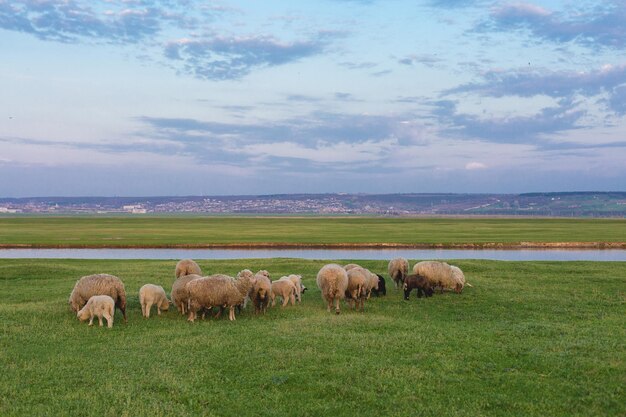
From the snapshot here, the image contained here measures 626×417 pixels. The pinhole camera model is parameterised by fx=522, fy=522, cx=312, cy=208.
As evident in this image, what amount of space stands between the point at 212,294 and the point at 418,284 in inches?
347

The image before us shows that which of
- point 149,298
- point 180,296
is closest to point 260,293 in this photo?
point 180,296

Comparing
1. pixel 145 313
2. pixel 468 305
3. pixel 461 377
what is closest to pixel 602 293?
pixel 468 305

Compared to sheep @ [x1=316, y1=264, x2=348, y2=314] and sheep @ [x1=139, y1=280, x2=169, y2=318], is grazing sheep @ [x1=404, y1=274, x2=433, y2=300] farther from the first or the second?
sheep @ [x1=139, y1=280, x2=169, y2=318]

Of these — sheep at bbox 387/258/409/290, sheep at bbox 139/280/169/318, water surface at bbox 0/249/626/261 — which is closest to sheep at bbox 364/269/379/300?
sheep at bbox 387/258/409/290

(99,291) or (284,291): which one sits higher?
(99,291)

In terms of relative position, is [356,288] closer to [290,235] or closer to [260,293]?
[260,293]

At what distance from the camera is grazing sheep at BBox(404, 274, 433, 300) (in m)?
21.5

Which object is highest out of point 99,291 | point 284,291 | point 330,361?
point 99,291

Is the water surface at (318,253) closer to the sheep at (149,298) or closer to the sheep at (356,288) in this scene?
the sheep at (356,288)

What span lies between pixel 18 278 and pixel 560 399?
95.1ft

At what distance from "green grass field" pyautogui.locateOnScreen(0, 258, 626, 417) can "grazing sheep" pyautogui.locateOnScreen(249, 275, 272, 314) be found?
43 centimetres

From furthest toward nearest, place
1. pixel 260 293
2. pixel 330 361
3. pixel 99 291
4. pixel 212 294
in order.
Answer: pixel 260 293 → pixel 99 291 → pixel 212 294 → pixel 330 361

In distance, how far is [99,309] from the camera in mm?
16125

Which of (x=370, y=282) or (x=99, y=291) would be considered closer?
(x=99, y=291)
